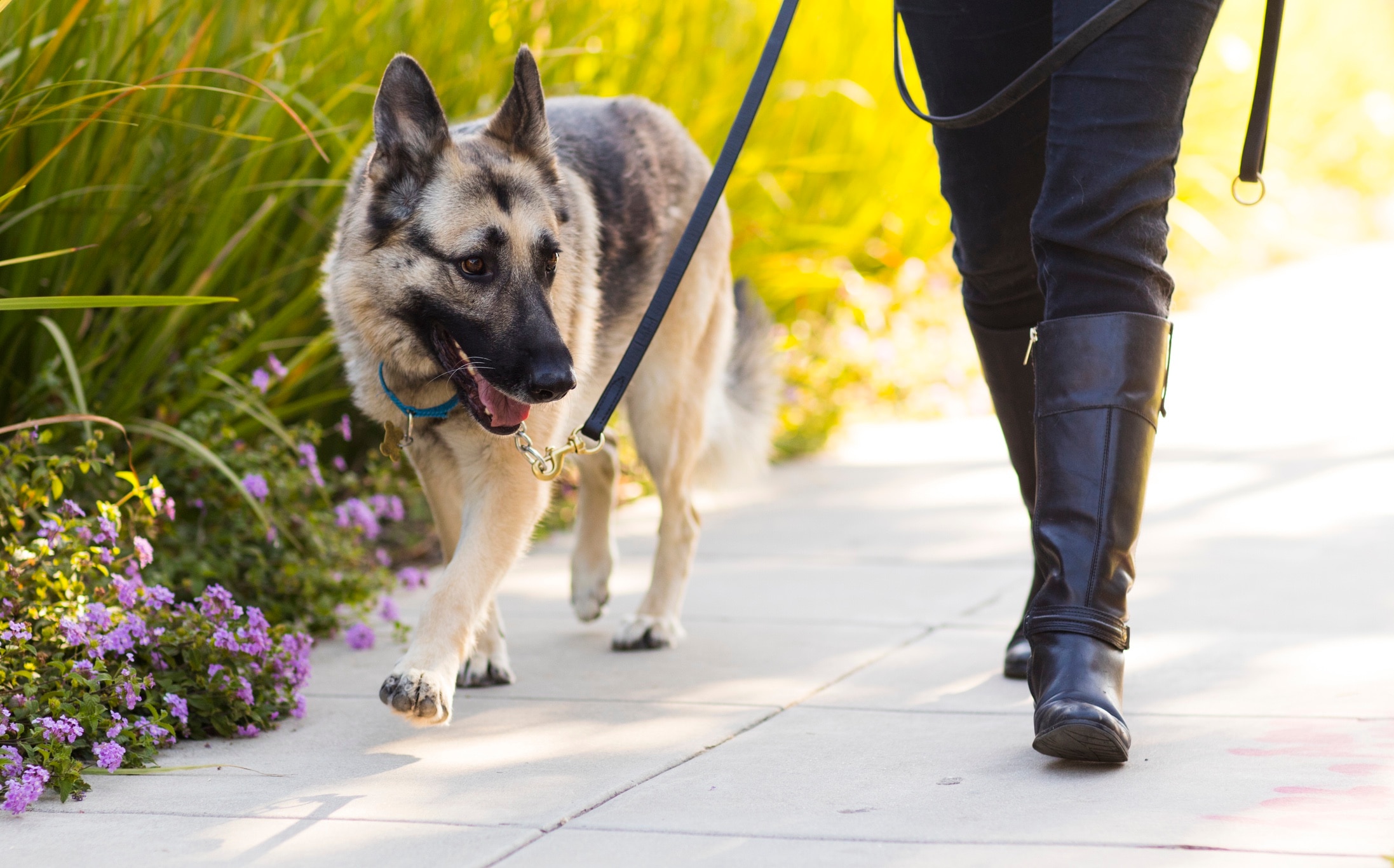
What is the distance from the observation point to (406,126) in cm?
299

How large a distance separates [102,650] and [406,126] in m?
1.24

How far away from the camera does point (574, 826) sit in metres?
2.17

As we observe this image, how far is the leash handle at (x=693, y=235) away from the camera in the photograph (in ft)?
9.39

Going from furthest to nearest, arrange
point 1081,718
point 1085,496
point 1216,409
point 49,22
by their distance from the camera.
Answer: point 1216,409, point 49,22, point 1085,496, point 1081,718

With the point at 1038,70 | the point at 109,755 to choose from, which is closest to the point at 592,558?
the point at 109,755

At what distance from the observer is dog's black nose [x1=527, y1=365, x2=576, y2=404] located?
2.81 m

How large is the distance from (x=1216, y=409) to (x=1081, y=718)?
513 centimetres

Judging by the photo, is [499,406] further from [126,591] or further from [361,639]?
[361,639]

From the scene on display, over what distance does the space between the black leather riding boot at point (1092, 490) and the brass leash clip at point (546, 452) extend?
3.24 ft

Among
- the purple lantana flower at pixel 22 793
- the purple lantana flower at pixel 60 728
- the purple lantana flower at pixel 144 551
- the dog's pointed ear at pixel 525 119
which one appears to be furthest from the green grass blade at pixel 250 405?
the purple lantana flower at pixel 22 793

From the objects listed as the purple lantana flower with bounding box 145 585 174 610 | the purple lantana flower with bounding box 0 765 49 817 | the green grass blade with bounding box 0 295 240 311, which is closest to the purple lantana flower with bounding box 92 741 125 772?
the purple lantana flower with bounding box 0 765 49 817

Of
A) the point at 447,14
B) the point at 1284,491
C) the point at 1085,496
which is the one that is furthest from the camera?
the point at 1284,491

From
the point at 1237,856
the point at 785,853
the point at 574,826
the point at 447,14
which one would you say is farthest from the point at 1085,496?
the point at 447,14

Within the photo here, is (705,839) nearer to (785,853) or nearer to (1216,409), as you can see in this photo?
(785,853)
